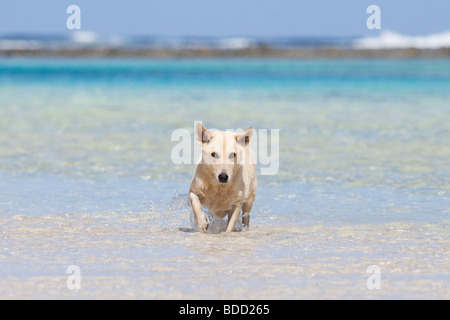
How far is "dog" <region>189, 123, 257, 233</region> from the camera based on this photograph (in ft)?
23.2

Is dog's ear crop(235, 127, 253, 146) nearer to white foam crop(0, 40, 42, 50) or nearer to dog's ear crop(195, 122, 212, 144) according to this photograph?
dog's ear crop(195, 122, 212, 144)

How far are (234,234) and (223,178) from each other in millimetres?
646

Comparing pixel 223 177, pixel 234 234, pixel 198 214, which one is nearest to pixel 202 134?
pixel 223 177

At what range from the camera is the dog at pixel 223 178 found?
7.08m

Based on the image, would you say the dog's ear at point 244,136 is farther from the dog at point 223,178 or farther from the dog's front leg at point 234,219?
the dog's front leg at point 234,219

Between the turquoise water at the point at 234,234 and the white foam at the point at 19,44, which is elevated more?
the white foam at the point at 19,44

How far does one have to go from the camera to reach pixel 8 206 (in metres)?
8.45

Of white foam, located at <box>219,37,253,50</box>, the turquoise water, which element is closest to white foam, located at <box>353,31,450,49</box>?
white foam, located at <box>219,37,253,50</box>

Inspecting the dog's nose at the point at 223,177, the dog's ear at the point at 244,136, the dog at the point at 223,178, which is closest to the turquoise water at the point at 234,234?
the dog at the point at 223,178

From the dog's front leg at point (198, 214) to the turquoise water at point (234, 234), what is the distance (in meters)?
0.10

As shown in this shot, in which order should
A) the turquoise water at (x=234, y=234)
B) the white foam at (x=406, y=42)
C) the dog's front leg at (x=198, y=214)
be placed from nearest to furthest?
the turquoise water at (x=234, y=234)
the dog's front leg at (x=198, y=214)
the white foam at (x=406, y=42)
